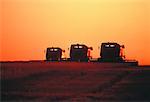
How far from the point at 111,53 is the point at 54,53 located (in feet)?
3.09

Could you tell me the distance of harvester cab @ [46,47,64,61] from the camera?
5163 mm

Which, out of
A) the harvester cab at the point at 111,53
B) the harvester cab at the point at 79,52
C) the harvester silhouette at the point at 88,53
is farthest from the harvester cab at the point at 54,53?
the harvester cab at the point at 111,53

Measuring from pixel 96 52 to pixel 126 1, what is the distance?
36.8 inches

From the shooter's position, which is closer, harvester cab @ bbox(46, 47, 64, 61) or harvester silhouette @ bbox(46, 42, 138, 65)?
harvester silhouette @ bbox(46, 42, 138, 65)

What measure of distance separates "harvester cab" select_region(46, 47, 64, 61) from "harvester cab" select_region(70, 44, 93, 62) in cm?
22

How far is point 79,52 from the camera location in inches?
194

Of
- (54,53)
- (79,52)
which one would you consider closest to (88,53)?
(79,52)

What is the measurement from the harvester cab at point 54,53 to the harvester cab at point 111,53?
718mm

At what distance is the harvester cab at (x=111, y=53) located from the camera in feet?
15.4

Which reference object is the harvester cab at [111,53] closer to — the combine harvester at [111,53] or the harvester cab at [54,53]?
the combine harvester at [111,53]

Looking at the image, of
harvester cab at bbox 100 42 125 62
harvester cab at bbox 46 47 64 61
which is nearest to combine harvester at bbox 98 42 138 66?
harvester cab at bbox 100 42 125 62

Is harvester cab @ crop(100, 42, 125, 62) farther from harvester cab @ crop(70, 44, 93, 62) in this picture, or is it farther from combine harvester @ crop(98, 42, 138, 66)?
harvester cab @ crop(70, 44, 93, 62)

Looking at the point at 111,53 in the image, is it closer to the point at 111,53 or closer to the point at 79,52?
the point at 111,53

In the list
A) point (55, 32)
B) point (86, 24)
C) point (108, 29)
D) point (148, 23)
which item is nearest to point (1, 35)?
point (55, 32)
